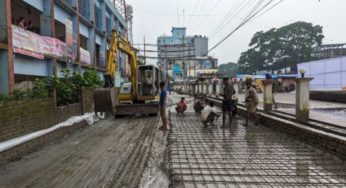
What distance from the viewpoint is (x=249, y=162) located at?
8.41 metres

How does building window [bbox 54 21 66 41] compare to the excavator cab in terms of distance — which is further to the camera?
building window [bbox 54 21 66 41]

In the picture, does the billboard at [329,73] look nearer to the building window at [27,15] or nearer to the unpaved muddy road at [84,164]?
the building window at [27,15]

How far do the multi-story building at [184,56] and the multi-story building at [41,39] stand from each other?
29824mm

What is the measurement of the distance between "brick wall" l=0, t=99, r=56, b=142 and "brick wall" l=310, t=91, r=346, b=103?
55.2 feet

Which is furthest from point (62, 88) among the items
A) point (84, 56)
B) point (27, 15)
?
point (84, 56)

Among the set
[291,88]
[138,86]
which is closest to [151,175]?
[138,86]

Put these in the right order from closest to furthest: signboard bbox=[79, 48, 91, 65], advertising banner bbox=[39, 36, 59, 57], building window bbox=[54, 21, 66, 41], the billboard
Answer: advertising banner bbox=[39, 36, 59, 57], building window bbox=[54, 21, 66, 41], signboard bbox=[79, 48, 91, 65], the billboard

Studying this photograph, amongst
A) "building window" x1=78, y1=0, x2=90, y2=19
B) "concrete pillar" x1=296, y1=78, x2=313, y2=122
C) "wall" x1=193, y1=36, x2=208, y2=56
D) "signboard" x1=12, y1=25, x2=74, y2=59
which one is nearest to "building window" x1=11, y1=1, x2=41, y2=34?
"signboard" x1=12, y1=25, x2=74, y2=59

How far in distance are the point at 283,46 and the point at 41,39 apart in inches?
2481

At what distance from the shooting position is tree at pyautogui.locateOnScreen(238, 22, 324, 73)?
72.2 meters

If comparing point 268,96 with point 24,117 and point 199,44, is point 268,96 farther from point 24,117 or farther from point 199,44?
point 199,44

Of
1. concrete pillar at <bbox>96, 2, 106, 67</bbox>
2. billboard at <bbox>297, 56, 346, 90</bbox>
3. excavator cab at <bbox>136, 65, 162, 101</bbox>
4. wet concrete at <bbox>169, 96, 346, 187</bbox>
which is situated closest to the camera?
wet concrete at <bbox>169, 96, 346, 187</bbox>

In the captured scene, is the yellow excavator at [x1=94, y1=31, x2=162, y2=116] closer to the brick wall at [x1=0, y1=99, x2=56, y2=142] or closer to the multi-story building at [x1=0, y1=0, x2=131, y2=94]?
the multi-story building at [x1=0, y1=0, x2=131, y2=94]

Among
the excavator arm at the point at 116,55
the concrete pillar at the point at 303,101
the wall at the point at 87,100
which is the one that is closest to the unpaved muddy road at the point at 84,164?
the concrete pillar at the point at 303,101
